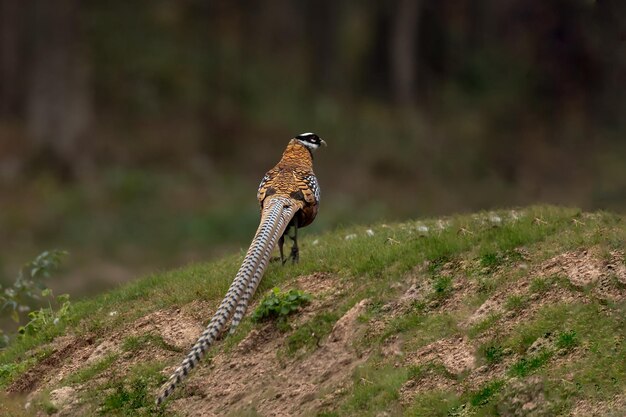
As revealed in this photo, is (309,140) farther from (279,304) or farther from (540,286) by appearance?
(540,286)

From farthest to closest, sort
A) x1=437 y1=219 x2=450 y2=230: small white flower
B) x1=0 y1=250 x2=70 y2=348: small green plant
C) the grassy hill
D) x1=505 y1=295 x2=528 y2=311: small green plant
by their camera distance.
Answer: x1=0 y1=250 x2=70 y2=348: small green plant
x1=437 y1=219 x2=450 y2=230: small white flower
x1=505 y1=295 x2=528 y2=311: small green plant
the grassy hill

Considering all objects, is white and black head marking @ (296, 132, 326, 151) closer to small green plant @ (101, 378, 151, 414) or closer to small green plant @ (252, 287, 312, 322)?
small green plant @ (252, 287, 312, 322)

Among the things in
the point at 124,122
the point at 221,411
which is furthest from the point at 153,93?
the point at 221,411

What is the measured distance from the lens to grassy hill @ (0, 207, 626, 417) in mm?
10164

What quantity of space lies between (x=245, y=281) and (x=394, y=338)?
78.9 inches

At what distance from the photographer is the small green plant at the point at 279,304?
12.4 m

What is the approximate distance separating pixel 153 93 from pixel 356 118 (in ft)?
19.2

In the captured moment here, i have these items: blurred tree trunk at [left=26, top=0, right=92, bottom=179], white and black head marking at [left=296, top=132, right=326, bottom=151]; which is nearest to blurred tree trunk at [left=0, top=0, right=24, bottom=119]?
blurred tree trunk at [left=26, top=0, right=92, bottom=179]

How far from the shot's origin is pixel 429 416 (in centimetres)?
1016

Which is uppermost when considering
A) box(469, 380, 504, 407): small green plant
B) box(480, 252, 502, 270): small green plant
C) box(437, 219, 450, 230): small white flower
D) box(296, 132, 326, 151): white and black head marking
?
box(296, 132, 326, 151): white and black head marking

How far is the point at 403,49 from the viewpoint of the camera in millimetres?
37094

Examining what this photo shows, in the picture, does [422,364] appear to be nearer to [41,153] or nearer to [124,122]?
[41,153]

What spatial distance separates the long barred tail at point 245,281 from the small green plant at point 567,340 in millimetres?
3534

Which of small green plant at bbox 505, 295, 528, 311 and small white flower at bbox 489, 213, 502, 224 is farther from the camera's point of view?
small white flower at bbox 489, 213, 502, 224
